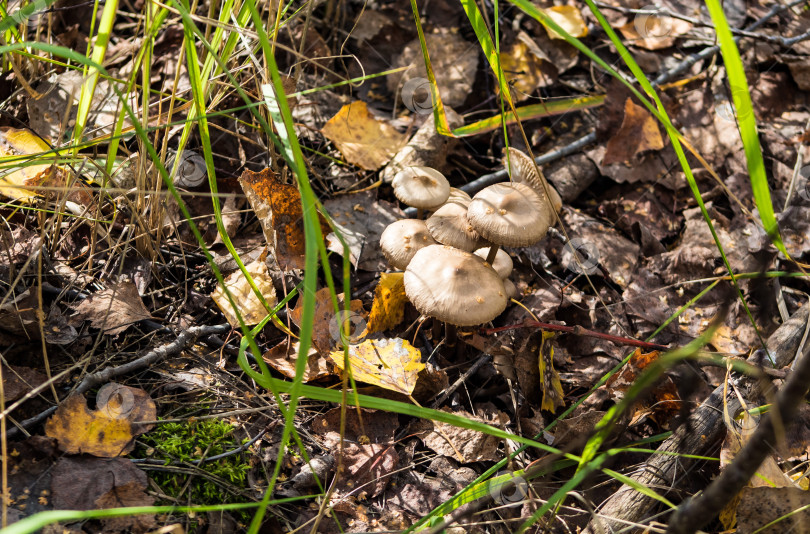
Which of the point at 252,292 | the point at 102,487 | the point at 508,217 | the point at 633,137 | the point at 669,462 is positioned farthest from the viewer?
the point at 633,137

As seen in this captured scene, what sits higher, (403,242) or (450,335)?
(403,242)

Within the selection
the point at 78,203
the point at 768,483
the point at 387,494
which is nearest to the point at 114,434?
the point at 387,494

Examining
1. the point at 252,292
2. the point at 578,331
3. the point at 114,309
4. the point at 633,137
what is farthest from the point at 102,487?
the point at 633,137

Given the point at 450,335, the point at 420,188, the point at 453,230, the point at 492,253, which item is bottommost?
the point at 450,335

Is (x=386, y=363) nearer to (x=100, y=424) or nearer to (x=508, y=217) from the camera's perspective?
(x=508, y=217)

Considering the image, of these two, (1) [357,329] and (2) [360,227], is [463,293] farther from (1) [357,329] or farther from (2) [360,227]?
(2) [360,227]

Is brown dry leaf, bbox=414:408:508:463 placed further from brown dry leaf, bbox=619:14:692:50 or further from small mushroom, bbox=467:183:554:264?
brown dry leaf, bbox=619:14:692:50

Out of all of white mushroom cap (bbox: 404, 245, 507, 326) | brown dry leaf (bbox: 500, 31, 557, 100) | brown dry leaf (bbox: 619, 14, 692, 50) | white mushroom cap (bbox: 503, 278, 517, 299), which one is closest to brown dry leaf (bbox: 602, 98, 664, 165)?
brown dry leaf (bbox: 500, 31, 557, 100)

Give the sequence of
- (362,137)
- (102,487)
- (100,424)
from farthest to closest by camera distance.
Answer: (362,137), (100,424), (102,487)
